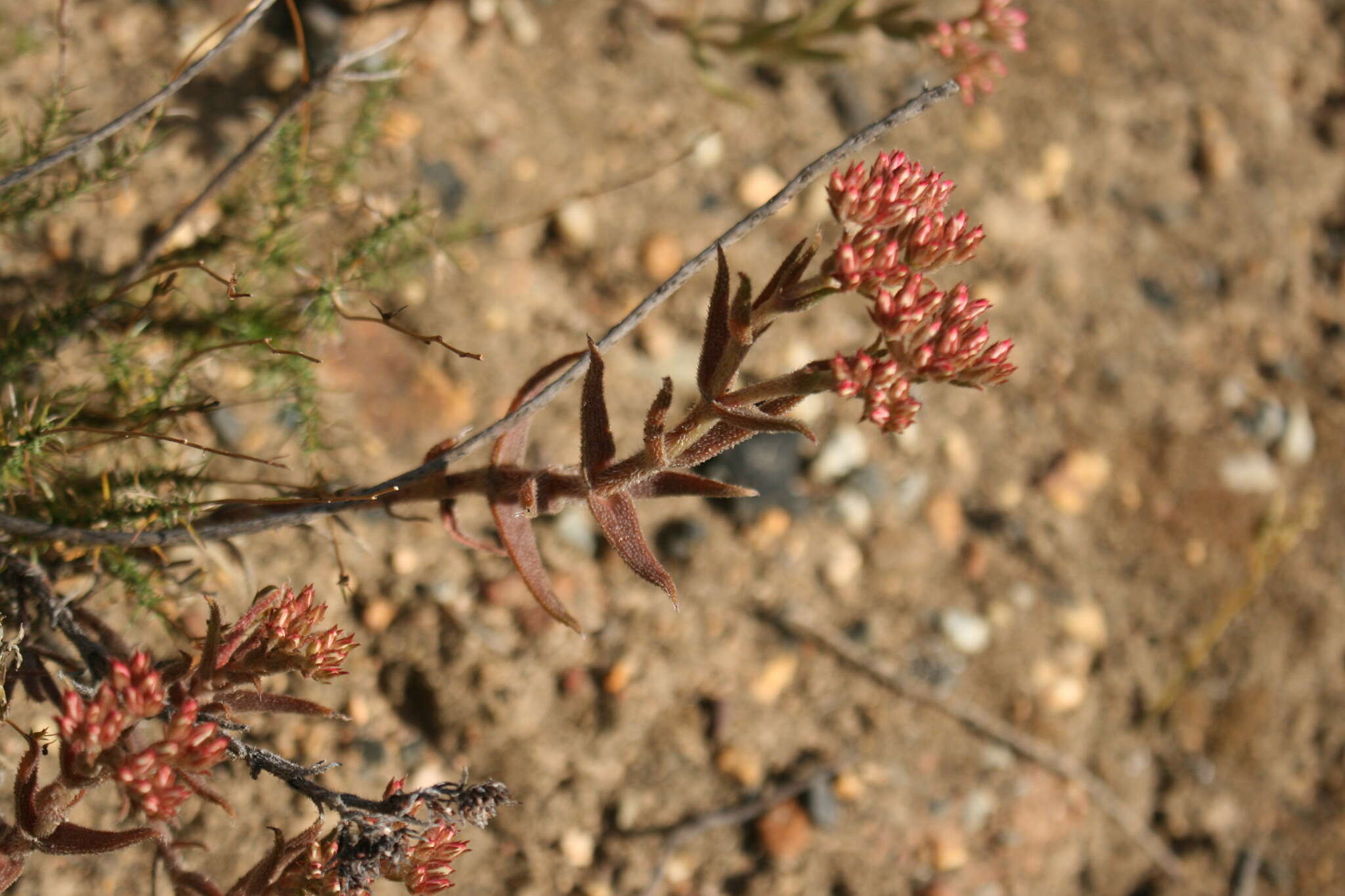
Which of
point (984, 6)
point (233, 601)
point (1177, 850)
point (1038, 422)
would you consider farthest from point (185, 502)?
point (1177, 850)

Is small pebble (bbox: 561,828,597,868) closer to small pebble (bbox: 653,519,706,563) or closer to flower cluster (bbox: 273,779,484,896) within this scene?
small pebble (bbox: 653,519,706,563)

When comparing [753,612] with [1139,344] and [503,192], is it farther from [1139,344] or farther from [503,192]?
[1139,344]

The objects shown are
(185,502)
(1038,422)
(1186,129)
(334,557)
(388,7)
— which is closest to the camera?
(185,502)

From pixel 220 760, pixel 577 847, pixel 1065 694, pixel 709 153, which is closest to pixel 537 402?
pixel 220 760

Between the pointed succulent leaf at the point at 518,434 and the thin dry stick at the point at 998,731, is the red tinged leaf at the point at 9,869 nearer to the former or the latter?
the pointed succulent leaf at the point at 518,434

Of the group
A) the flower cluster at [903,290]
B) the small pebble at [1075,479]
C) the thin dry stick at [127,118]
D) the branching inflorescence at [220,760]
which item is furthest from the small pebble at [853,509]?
the thin dry stick at [127,118]

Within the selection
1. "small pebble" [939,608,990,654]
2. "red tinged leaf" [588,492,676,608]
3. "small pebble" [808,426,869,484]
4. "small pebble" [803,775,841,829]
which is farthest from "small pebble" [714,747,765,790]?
"red tinged leaf" [588,492,676,608]
